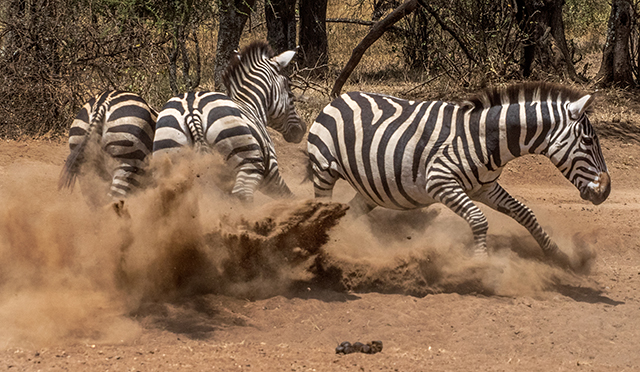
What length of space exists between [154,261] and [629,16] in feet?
38.5

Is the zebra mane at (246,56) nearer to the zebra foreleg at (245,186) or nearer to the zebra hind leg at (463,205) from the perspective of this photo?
the zebra foreleg at (245,186)

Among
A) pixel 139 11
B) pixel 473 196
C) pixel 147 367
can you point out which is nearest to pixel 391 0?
pixel 139 11

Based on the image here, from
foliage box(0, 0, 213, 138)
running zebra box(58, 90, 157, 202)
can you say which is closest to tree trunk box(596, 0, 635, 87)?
foliage box(0, 0, 213, 138)

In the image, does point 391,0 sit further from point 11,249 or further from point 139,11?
point 11,249

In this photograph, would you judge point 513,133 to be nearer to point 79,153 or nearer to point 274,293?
point 274,293

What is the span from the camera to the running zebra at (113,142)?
567 cm

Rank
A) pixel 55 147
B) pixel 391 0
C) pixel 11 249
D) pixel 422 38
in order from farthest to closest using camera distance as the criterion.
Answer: pixel 391 0 → pixel 422 38 → pixel 55 147 → pixel 11 249

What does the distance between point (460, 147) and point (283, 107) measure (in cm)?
242

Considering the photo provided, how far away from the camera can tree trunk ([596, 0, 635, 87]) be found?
12945mm

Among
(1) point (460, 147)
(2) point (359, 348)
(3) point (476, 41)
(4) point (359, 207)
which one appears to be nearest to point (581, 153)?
(1) point (460, 147)

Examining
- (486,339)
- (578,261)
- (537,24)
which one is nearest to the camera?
(486,339)

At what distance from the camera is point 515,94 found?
546cm

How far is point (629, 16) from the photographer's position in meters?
12.9

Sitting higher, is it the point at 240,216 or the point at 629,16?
the point at 629,16
